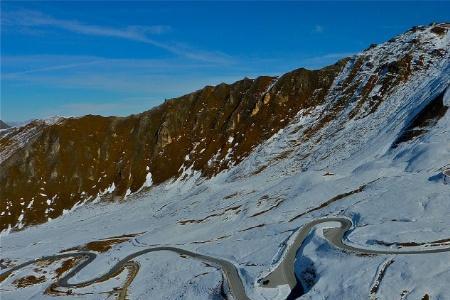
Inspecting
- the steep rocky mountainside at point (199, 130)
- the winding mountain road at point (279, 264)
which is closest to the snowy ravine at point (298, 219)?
the winding mountain road at point (279, 264)

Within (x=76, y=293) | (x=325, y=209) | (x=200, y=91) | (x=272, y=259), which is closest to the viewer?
(x=272, y=259)

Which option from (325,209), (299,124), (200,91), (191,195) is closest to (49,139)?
(200,91)

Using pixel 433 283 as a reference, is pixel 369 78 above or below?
above

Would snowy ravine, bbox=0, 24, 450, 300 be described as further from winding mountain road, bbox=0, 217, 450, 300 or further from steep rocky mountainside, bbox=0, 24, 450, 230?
steep rocky mountainside, bbox=0, 24, 450, 230

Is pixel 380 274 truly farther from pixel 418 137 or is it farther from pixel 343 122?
pixel 343 122

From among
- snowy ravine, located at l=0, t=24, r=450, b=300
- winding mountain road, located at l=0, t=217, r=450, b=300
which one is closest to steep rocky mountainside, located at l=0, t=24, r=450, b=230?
snowy ravine, located at l=0, t=24, r=450, b=300

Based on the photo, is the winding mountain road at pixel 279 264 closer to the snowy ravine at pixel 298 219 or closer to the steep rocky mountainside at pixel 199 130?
the snowy ravine at pixel 298 219

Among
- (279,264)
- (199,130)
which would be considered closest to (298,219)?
(279,264)
